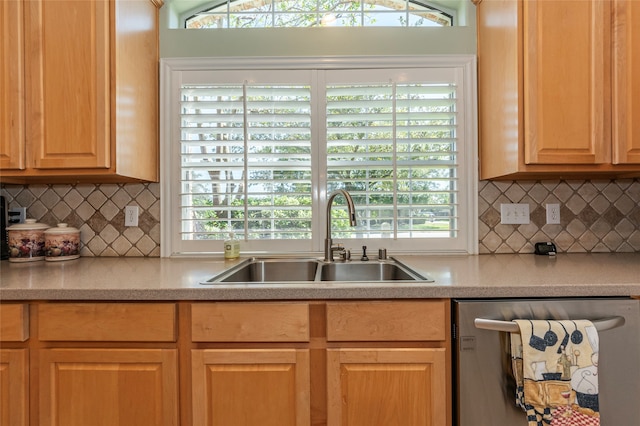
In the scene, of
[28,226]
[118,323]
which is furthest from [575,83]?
[28,226]

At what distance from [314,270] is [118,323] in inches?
35.9

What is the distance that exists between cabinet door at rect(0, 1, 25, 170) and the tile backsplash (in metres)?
0.42

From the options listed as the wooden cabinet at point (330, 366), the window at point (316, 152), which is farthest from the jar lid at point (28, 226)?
the wooden cabinet at point (330, 366)

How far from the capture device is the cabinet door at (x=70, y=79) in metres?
1.54

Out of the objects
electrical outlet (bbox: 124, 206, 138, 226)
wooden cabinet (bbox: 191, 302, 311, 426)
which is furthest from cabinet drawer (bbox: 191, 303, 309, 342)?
electrical outlet (bbox: 124, 206, 138, 226)

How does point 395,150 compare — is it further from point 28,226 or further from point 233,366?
point 28,226

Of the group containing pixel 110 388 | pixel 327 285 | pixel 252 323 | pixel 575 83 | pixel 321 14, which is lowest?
pixel 110 388

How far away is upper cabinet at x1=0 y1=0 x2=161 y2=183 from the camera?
1.54m

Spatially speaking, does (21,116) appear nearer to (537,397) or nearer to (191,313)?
(191,313)

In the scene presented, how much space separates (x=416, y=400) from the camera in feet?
3.94

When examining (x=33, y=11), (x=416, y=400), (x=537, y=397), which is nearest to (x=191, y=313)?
(x=416, y=400)

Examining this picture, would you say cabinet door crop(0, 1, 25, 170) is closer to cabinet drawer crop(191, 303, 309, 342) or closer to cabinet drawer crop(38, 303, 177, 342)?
cabinet drawer crop(38, 303, 177, 342)

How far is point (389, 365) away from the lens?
1210 millimetres

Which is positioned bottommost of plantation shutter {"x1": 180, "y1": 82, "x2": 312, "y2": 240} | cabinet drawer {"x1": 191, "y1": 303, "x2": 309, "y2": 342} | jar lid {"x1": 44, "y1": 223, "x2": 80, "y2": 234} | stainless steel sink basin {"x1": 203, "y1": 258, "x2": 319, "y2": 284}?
cabinet drawer {"x1": 191, "y1": 303, "x2": 309, "y2": 342}
